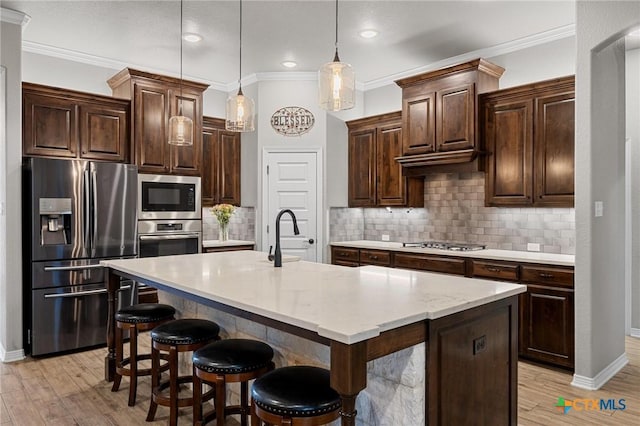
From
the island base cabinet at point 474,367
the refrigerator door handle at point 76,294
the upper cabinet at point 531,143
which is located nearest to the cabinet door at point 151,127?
the refrigerator door handle at point 76,294

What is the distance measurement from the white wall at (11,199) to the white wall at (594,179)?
455 cm

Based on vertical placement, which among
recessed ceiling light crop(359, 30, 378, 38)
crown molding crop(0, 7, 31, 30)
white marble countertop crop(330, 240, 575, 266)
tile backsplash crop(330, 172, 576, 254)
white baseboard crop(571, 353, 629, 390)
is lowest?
white baseboard crop(571, 353, 629, 390)

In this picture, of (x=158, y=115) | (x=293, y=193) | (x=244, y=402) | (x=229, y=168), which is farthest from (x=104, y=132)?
(x=244, y=402)

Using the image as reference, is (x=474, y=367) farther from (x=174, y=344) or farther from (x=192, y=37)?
(x=192, y=37)

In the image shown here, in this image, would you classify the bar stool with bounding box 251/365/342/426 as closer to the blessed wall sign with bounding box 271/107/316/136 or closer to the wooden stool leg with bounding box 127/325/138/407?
the wooden stool leg with bounding box 127/325/138/407

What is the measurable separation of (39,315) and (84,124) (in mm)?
1820

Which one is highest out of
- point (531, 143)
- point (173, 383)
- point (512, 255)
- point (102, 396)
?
point (531, 143)

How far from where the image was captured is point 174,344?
2.48 meters

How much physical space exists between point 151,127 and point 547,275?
4073mm

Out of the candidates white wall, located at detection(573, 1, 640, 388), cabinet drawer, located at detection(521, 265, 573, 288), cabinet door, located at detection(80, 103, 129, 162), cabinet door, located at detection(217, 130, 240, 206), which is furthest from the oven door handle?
white wall, located at detection(573, 1, 640, 388)

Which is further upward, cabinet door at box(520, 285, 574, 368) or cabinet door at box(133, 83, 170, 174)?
cabinet door at box(133, 83, 170, 174)

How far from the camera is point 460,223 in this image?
4.97 meters

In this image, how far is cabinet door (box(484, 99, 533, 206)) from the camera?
408 cm

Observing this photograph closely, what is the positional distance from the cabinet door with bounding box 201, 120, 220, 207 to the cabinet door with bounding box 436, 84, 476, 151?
9.32 feet
